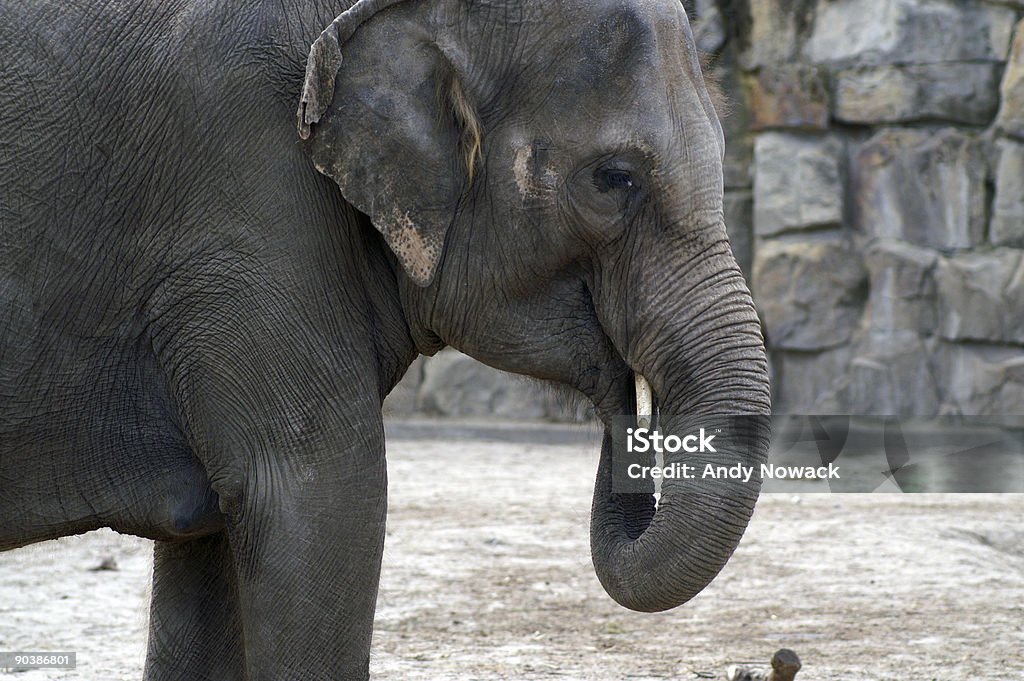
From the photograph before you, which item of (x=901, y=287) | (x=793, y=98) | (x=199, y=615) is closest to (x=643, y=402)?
(x=199, y=615)

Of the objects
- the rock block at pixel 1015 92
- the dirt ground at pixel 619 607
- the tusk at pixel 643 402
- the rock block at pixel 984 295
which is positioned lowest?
the dirt ground at pixel 619 607

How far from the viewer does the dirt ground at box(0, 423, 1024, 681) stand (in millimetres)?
5348

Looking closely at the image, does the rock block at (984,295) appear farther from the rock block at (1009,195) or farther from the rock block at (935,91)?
Answer: the rock block at (935,91)

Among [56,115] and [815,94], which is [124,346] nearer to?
[56,115]

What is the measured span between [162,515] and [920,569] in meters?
4.88

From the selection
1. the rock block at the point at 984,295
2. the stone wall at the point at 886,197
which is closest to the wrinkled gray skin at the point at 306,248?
the stone wall at the point at 886,197

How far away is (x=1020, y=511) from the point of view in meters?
9.02

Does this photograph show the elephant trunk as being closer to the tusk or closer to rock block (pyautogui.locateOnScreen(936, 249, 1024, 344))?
the tusk

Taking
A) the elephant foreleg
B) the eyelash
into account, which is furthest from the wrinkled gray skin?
the elephant foreleg

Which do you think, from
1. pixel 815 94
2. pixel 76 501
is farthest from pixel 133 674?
pixel 815 94

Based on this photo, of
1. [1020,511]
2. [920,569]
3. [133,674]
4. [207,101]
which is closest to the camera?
[207,101]

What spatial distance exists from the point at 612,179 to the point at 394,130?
1.50 feet

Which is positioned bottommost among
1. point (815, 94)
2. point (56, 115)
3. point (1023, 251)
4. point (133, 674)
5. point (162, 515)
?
point (133, 674)

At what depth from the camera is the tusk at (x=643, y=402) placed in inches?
121
